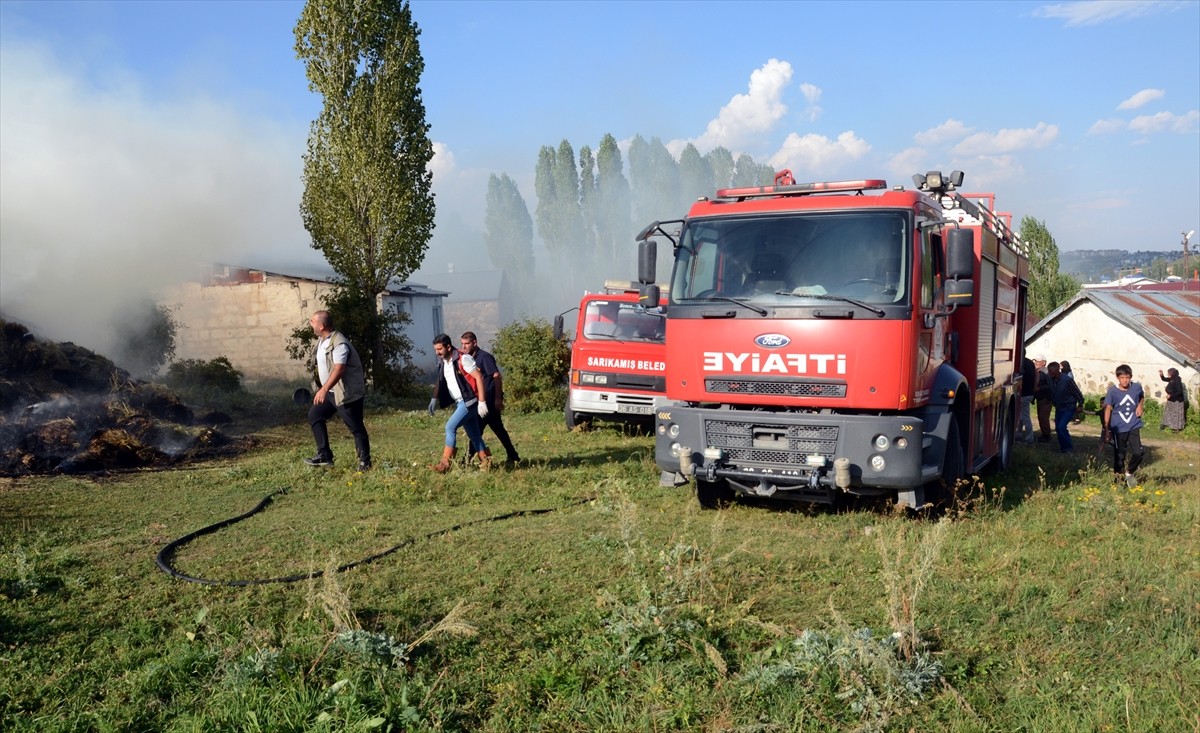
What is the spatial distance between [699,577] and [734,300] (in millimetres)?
2961

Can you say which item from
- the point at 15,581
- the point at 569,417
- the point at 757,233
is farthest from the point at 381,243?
the point at 15,581

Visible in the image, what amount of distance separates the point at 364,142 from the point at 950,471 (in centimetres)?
1857

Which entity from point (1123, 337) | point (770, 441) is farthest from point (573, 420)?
point (1123, 337)

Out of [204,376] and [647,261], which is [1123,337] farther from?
[204,376]

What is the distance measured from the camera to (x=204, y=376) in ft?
70.4

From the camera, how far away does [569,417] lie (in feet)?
50.4

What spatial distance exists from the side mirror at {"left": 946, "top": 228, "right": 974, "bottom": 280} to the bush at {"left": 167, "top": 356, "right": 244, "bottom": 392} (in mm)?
17879

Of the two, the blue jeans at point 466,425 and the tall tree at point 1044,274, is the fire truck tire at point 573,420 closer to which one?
the blue jeans at point 466,425

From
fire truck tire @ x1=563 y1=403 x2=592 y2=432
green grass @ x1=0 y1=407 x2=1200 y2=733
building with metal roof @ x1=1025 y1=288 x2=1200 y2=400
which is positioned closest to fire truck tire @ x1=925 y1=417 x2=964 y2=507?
green grass @ x1=0 y1=407 x2=1200 y2=733

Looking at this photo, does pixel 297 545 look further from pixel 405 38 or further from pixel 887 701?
pixel 405 38

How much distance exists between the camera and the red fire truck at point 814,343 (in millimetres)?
7449

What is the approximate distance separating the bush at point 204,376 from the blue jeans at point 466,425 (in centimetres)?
A: 1269

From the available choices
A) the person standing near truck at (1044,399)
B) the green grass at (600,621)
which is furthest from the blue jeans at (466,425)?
the person standing near truck at (1044,399)

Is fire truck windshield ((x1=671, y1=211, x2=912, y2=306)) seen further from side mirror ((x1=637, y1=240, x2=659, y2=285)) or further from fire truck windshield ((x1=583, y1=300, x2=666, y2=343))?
fire truck windshield ((x1=583, y1=300, x2=666, y2=343))
